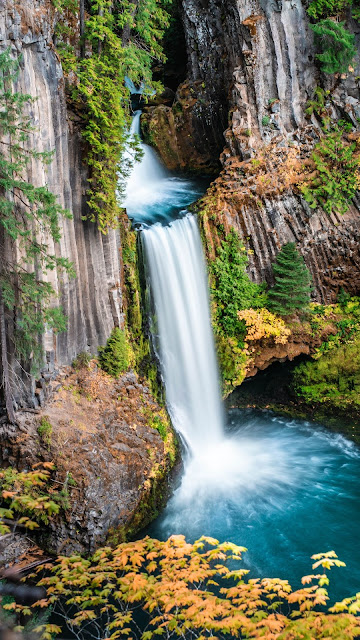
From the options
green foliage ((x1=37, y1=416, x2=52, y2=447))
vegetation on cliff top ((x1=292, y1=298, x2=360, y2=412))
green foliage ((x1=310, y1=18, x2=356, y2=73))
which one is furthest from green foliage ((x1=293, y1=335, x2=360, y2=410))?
green foliage ((x1=310, y1=18, x2=356, y2=73))

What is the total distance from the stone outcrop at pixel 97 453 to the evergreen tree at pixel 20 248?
0.92 metres

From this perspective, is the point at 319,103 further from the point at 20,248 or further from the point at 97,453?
the point at 97,453

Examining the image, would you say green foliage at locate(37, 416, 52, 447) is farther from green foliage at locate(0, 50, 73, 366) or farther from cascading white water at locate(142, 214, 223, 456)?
cascading white water at locate(142, 214, 223, 456)

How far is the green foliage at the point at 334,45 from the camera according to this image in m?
14.1

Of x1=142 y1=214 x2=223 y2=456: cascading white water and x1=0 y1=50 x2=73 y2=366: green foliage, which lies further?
x1=142 y1=214 x2=223 y2=456: cascading white water

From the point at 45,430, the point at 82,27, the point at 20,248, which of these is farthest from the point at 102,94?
the point at 45,430

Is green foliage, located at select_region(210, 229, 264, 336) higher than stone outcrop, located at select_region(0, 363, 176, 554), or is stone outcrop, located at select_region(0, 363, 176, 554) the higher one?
green foliage, located at select_region(210, 229, 264, 336)

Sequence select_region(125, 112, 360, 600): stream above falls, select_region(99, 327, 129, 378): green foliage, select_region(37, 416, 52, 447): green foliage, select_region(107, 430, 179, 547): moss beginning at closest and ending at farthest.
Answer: select_region(37, 416, 52, 447): green foliage < select_region(107, 430, 179, 547): moss < select_region(125, 112, 360, 600): stream above falls < select_region(99, 327, 129, 378): green foliage

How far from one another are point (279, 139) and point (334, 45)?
3580 millimetres

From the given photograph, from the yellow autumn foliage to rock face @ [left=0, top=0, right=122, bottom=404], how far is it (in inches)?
190

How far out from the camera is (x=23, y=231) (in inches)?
332

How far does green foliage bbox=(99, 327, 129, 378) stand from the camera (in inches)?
432

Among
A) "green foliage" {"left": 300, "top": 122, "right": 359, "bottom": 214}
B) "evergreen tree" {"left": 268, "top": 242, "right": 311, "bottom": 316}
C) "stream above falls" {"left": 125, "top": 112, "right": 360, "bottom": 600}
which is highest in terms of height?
"green foliage" {"left": 300, "top": 122, "right": 359, "bottom": 214}

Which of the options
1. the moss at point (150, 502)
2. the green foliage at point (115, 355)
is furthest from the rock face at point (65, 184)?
the moss at point (150, 502)
